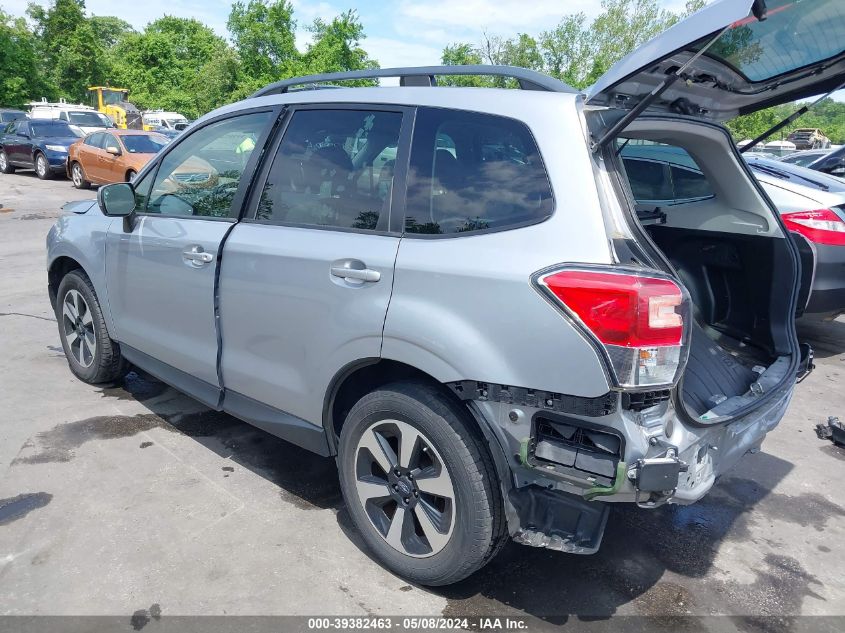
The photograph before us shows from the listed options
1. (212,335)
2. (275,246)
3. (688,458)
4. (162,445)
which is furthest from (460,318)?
(162,445)

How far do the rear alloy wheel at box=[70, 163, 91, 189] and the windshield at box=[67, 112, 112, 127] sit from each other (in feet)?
17.6

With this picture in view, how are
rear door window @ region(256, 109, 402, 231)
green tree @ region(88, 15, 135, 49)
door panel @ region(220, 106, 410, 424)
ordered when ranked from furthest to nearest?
1. green tree @ region(88, 15, 135, 49)
2. rear door window @ region(256, 109, 402, 231)
3. door panel @ region(220, 106, 410, 424)

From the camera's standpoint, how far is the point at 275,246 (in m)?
3.00

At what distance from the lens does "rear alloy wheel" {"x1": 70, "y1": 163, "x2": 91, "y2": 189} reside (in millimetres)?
17328

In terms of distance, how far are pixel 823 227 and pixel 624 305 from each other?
Answer: 14.5 ft

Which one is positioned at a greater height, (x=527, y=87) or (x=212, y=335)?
(x=527, y=87)

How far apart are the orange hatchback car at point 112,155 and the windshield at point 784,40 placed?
47.9 feet

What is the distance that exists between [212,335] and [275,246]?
72cm

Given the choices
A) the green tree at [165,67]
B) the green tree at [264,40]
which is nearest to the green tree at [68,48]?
the green tree at [165,67]

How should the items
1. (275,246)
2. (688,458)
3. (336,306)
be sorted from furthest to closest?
(275,246)
(336,306)
(688,458)

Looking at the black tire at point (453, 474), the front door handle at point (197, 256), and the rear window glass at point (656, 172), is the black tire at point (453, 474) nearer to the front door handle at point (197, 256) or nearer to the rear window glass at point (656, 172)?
the front door handle at point (197, 256)

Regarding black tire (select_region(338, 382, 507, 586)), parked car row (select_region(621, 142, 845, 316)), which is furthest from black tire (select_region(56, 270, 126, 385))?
parked car row (select_region(621, 142, 845, 316))

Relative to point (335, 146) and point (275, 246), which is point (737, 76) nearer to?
point (335, 146)

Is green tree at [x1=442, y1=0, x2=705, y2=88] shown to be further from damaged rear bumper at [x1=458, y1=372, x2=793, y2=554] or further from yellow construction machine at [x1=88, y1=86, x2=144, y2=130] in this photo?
damaged rear bumper at [x1=458, y1=372, x2=793, y2=554]
